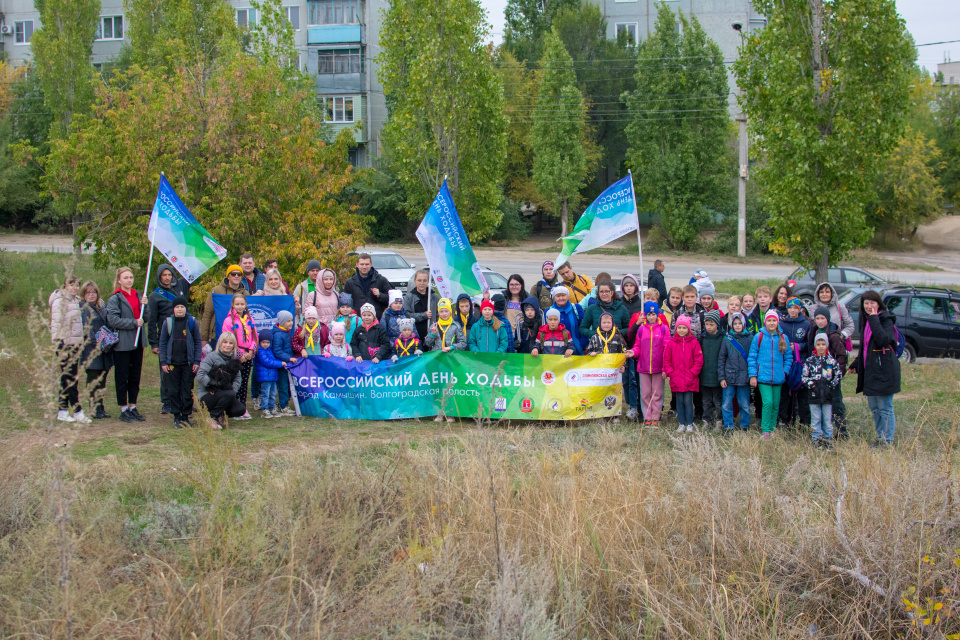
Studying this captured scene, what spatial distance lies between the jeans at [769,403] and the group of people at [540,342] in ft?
0.05

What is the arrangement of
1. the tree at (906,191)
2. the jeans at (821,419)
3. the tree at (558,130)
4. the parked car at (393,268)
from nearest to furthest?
1. the jeans at (821,419)
2. the parked car at (393,268)
3. the tree at (906,191)
4. the tree at (558,130)

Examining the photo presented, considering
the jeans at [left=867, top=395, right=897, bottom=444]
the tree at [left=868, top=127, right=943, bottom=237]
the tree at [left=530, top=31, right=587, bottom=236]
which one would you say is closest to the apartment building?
the tree at [left=530, top=31, right=587, bottom=236]

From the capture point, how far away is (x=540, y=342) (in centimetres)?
1078

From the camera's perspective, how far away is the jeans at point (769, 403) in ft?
31.3

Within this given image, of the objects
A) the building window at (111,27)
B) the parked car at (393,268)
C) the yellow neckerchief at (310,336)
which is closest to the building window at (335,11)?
the building window at (111,27)

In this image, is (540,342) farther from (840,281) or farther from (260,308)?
(840,281)

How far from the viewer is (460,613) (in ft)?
16.4

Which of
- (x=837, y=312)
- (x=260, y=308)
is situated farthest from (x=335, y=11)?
(x=837, y=312)

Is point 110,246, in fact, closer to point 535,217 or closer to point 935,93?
point 535,217

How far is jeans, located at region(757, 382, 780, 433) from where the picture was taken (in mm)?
9539

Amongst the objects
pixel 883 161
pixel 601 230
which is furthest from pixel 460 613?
pixel 883 161

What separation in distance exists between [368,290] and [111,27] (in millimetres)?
51999

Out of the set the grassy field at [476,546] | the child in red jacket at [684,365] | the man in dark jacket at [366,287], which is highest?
the man in dark jacket at [366,287]

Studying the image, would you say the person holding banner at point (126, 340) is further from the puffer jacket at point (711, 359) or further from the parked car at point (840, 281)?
the parked car at point (840, 281)
